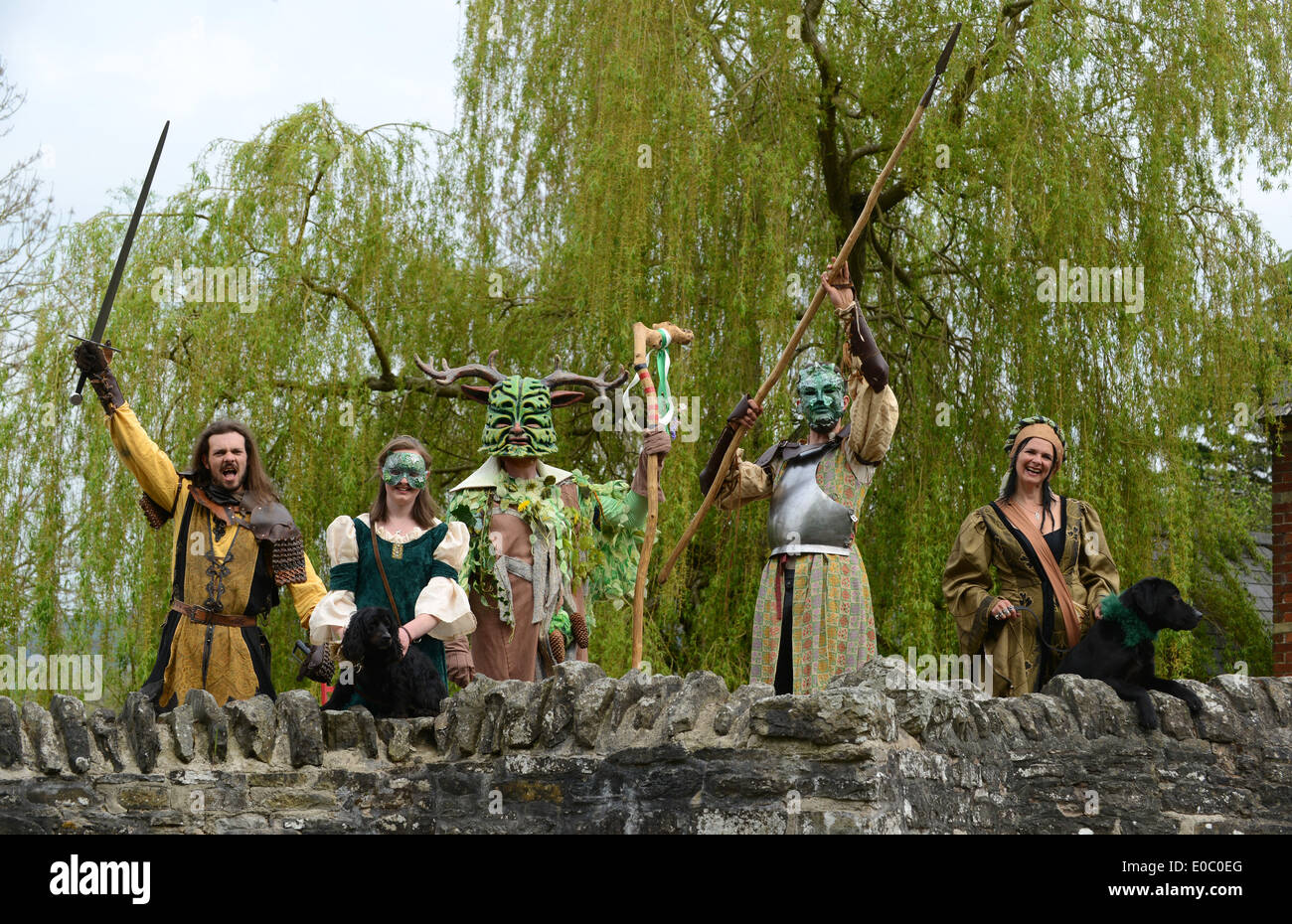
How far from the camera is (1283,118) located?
30.1 feet

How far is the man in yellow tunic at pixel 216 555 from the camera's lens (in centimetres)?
572

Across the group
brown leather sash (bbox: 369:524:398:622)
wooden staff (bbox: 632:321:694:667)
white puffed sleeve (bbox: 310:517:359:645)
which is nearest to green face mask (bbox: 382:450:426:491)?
brown leather sash (bbox: 369:524:398:622)

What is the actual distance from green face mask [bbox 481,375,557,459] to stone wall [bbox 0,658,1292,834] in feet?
5.80

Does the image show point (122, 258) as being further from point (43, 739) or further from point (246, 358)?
point (246, 358)

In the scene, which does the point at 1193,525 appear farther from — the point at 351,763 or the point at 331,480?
the point at 351,763

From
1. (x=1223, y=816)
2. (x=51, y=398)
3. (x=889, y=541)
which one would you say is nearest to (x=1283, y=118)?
(x=889, y=541)

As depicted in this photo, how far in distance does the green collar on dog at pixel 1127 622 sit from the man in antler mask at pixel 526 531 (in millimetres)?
1819

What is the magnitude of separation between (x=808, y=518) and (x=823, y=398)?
1.50 feet

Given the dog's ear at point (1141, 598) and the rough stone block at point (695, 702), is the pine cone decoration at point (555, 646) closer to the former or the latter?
the rough stone block at point (695, 702)

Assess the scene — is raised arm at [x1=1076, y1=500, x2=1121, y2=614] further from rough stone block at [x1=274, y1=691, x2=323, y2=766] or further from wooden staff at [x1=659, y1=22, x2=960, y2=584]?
rough stone block at [x1=274, y1=691, x2=323, y2=766]

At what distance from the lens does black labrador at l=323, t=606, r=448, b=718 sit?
5.12m

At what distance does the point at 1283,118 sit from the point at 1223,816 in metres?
4.98

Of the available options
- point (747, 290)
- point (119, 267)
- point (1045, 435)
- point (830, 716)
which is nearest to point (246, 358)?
point (747, 290)

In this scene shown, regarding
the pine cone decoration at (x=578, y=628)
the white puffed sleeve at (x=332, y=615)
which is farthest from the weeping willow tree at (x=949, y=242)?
the white puffed sleeve at (x=332, y=615)
